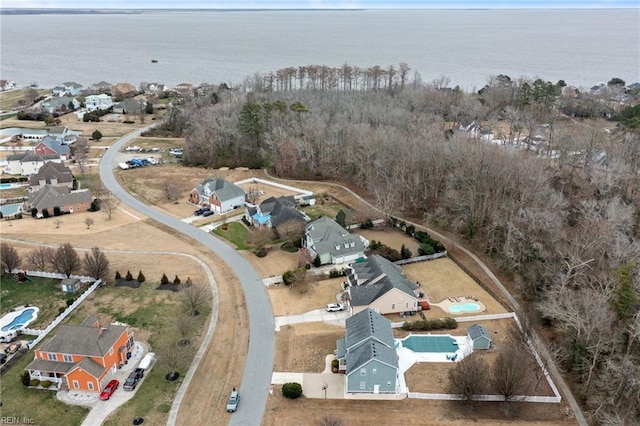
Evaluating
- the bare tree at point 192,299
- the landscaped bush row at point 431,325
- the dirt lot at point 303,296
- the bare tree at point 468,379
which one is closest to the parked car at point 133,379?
the bare tree at point 192,299

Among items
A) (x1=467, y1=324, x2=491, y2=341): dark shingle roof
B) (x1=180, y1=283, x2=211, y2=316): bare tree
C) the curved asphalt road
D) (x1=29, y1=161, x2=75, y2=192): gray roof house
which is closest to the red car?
the curved asphalt road

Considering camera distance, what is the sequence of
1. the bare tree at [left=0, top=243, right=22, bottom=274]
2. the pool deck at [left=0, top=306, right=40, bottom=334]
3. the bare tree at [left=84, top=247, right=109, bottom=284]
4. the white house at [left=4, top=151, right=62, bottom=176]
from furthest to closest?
the white house at [left=4, top=151, right=62, bottom=176] → the bare tree at [left=0, top=243, right=22, bottom=274] → the bare tree at [left=84, top=247, right=109, bottom=284] → the pool deck at [left=0, top=306, right=40, bottom=334]

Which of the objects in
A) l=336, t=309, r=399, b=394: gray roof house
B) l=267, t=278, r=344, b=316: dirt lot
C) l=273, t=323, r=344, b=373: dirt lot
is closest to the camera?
l=336, t=309, r=399, b=394: gray roof house

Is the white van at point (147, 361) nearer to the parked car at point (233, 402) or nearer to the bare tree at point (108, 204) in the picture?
the parked car at point (233, 402)

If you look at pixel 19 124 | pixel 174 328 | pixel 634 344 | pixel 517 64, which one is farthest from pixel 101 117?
pixel 517 64

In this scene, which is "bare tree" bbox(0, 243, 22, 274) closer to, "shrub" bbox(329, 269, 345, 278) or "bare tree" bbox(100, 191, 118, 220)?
"bare tree" bbox(100, 191, 118, 220)

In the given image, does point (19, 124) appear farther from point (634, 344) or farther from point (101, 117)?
point (634, 344)

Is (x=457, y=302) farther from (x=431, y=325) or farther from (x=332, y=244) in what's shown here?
(x=332, y=244)
